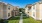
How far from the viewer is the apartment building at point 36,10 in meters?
1.50

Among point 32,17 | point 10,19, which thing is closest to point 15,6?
point 10,19

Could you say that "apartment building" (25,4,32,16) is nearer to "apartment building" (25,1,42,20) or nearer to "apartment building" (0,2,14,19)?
"apartment building" (25,1,42,20)

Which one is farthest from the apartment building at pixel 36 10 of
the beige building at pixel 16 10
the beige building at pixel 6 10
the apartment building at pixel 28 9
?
the beige building at pixel 6 10

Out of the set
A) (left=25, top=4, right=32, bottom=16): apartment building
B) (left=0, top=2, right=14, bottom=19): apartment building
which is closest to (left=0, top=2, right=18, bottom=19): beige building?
(left=0, top=2, right=14, bottom=19): apartment building

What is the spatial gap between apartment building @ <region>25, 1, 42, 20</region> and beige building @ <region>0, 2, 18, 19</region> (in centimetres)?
32

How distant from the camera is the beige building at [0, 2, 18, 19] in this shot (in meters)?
1.50

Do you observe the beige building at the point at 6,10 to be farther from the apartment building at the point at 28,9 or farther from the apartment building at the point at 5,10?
the apartment building at the point at 28,9

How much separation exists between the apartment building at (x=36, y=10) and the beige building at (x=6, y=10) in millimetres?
323

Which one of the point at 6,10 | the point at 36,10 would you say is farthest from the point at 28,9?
the point at 6,10

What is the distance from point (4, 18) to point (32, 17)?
56 centimetres

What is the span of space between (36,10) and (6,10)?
0.59 m

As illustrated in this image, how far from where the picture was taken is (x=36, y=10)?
4.99 ft

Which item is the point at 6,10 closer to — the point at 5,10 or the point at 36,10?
the point at 5,10

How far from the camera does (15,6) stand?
156 cm
